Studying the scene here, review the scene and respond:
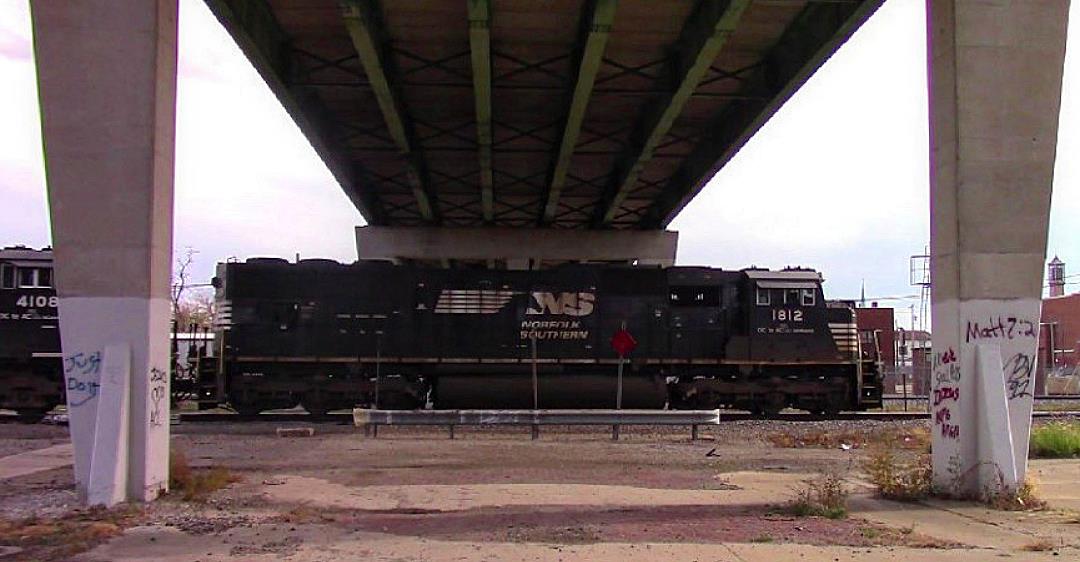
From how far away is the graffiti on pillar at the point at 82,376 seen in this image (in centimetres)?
962

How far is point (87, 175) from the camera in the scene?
976 cm

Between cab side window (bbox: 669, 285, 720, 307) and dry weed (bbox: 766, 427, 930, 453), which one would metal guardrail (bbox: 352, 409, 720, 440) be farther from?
cab side window (bbox: 669, 285, 720, 307)

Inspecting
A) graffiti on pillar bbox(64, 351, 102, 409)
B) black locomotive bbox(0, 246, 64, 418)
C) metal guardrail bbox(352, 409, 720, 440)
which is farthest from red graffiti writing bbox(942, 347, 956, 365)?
black locomotive bbox(0, 246, 64, 418)

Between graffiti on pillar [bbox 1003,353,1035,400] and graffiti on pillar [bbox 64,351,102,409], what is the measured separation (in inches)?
Result: 397

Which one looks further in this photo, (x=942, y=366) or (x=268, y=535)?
(x=942, y=366)

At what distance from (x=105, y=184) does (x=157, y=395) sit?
2356 millimetres

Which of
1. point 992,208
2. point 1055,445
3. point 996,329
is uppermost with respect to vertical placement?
point 992,208

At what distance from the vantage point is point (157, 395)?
392 inches

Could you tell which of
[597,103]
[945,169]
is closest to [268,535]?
[945,169]

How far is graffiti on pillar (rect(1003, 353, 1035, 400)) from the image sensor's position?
10.4m

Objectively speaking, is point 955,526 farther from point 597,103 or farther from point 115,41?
point 597,103

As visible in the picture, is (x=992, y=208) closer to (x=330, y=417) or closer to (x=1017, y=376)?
(x=1017, y=376)

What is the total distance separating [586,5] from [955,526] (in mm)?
10124

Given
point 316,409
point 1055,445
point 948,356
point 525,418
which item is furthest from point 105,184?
point 1055,445
